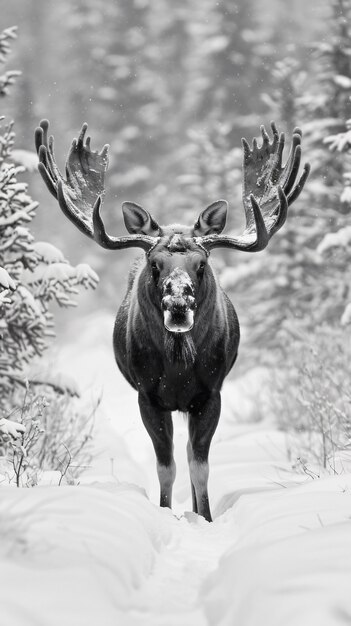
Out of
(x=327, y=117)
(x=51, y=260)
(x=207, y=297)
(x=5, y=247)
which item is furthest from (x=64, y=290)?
(x=327, y=117)

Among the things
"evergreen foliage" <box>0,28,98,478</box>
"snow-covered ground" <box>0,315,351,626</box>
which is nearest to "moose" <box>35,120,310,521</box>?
"evergreen foliage" <box>0,28,98,478</box>

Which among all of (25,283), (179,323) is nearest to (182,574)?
(179,323)

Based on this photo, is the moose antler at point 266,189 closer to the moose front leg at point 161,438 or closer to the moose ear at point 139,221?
the moose ear at point 139,221

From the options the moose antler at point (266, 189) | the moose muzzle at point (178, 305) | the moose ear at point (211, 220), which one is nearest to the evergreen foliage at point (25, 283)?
the moose ear at point (211, 220)

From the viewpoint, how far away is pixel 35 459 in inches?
285

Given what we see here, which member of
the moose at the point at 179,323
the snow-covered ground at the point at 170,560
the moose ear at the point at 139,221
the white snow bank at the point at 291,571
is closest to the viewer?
the white snow bank at the point at 291,571

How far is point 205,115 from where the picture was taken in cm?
3225

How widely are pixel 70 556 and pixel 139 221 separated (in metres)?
3.56

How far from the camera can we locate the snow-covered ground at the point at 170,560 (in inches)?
97.5

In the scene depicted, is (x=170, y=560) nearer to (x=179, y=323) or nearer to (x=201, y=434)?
(x=179, y=323)

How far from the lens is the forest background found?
53.1 feet

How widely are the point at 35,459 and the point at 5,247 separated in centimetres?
207

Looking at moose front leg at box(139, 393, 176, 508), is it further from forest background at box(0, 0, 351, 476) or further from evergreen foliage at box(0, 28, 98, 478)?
forest background at box(0, 0, 351, 476)

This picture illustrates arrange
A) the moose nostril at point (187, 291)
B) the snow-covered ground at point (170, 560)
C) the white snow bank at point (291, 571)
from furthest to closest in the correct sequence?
the moose nostril at point (187, 291) < the snow-covered ground at point (170, 560) < the white snow bank at point (291, 571)
